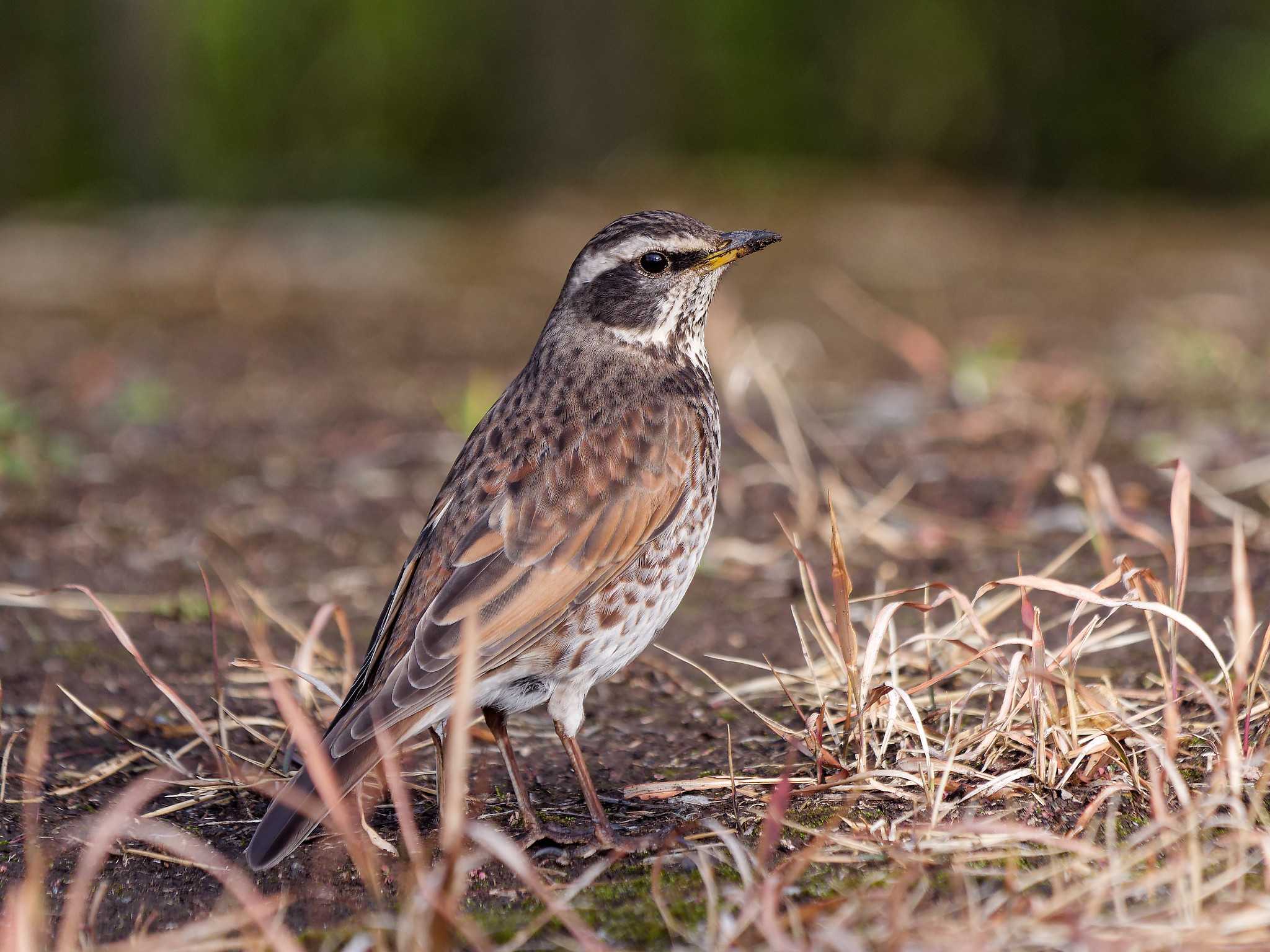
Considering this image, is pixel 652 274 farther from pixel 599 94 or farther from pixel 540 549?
pixel 599 94

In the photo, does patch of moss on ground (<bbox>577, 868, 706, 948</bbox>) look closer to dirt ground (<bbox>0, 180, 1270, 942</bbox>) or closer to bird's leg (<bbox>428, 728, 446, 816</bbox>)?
dirt ground (<bbox>0, 180, 1270, 942</bbox>)

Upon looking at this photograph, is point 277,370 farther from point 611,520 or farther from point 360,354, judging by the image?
point 611,520

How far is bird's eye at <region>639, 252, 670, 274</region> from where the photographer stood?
4.36 meters

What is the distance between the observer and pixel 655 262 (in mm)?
4363

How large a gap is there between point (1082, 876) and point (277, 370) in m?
7.28

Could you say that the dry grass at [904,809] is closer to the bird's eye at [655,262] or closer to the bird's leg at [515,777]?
the bird's leg at [515,777]

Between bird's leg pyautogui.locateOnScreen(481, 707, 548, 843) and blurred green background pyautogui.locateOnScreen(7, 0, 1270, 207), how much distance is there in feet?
41.0

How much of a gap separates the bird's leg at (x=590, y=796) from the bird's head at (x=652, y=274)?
1227 mm

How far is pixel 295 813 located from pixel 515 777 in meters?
0.61

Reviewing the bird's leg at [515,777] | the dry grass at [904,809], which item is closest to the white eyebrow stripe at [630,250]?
the dry grass at [904,809]

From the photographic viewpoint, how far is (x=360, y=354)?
9.75 meters

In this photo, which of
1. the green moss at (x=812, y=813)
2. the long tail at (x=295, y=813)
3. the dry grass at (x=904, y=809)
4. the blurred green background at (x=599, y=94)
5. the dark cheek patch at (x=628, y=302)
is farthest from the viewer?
the blurred green background at (x=599, y=94)

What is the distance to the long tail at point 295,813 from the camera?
3.10 metres

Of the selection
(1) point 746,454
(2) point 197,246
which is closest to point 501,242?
(2) point 197,246
